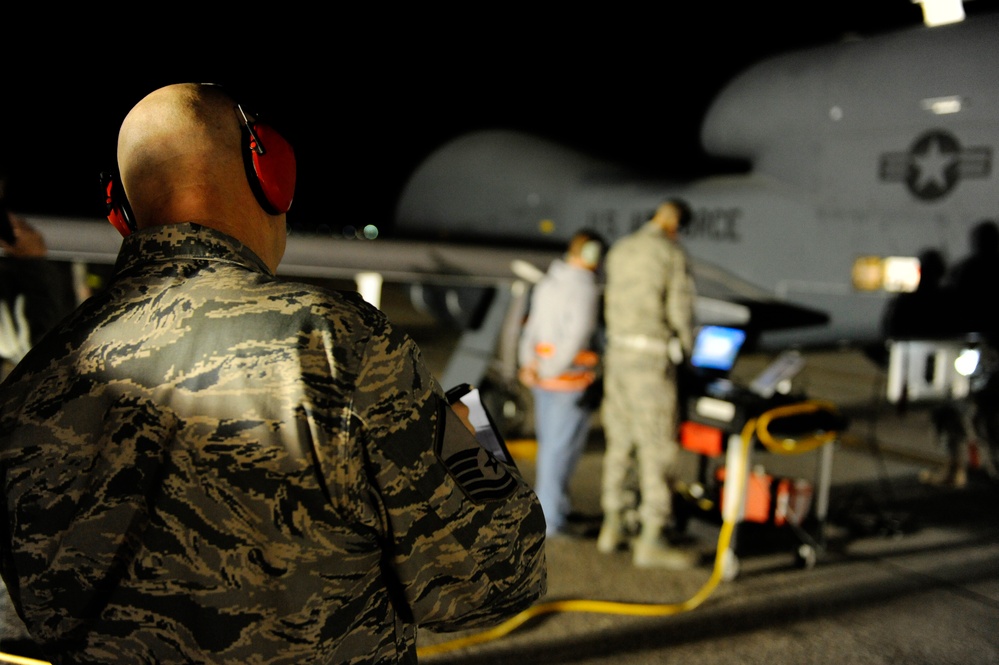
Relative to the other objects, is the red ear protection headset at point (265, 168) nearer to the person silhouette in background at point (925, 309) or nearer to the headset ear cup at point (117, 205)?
the headset ear cup at point (117, 205)

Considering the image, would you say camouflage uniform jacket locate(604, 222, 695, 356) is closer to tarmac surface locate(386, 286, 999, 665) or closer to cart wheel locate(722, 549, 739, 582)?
tarmac surface locate(386, 286, 999, 665)

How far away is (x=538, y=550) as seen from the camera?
1.22 m

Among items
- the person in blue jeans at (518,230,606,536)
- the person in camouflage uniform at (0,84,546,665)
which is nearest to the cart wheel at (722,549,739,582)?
the person in blue jeans at (518,230,606,536)

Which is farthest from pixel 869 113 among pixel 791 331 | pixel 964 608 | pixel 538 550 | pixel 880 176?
pixel 538 550

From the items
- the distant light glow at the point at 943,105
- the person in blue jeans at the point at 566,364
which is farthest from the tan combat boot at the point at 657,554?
the distant light glow at the point at 943,105

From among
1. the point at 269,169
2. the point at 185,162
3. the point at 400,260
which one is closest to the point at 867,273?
the point at 400,260

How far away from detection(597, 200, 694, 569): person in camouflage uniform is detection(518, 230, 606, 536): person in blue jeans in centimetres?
22

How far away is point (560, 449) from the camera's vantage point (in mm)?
4578

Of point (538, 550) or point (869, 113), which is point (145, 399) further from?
point (869, 113)

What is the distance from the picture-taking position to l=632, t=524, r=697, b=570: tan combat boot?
421 centimetres

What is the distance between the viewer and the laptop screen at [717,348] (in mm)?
4738

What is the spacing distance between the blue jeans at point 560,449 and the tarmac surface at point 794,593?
205 mm

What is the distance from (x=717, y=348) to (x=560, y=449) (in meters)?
1.24

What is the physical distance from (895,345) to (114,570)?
5.00m
